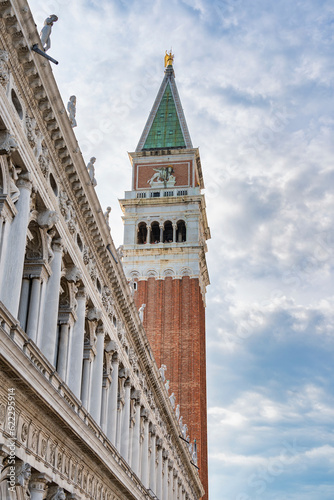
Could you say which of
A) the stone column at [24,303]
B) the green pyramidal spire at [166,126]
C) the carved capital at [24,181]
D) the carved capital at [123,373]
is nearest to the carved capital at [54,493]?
the stone column at [24,303]

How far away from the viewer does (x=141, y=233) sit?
3063 inches

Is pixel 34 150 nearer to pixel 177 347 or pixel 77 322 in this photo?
pixel 77 322

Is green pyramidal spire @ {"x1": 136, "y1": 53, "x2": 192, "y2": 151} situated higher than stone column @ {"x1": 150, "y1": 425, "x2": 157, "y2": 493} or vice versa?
green pyramidal spire @ {"x1": 136, "y1": 53, "x2": 192, "y2": 151}

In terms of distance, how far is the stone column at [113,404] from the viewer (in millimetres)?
30098

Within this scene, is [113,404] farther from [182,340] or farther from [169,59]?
[169,59]

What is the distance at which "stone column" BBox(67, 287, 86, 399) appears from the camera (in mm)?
24078

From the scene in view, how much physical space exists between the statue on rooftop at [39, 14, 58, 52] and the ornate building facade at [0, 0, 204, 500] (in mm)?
123

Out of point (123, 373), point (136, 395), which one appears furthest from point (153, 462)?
point (123, 373)

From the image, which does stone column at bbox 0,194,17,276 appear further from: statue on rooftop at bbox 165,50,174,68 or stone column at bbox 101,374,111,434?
statue on rooftop at bbox 165,50,174,68

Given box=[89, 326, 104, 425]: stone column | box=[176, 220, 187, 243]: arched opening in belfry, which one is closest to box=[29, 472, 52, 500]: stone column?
box=[89, 326, 104, 425]: stone column

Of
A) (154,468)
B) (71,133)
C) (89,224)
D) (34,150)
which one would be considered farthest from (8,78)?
(154,468)

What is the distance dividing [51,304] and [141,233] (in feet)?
185

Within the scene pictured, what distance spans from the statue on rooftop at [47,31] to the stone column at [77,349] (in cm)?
908

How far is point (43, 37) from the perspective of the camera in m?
20.7
